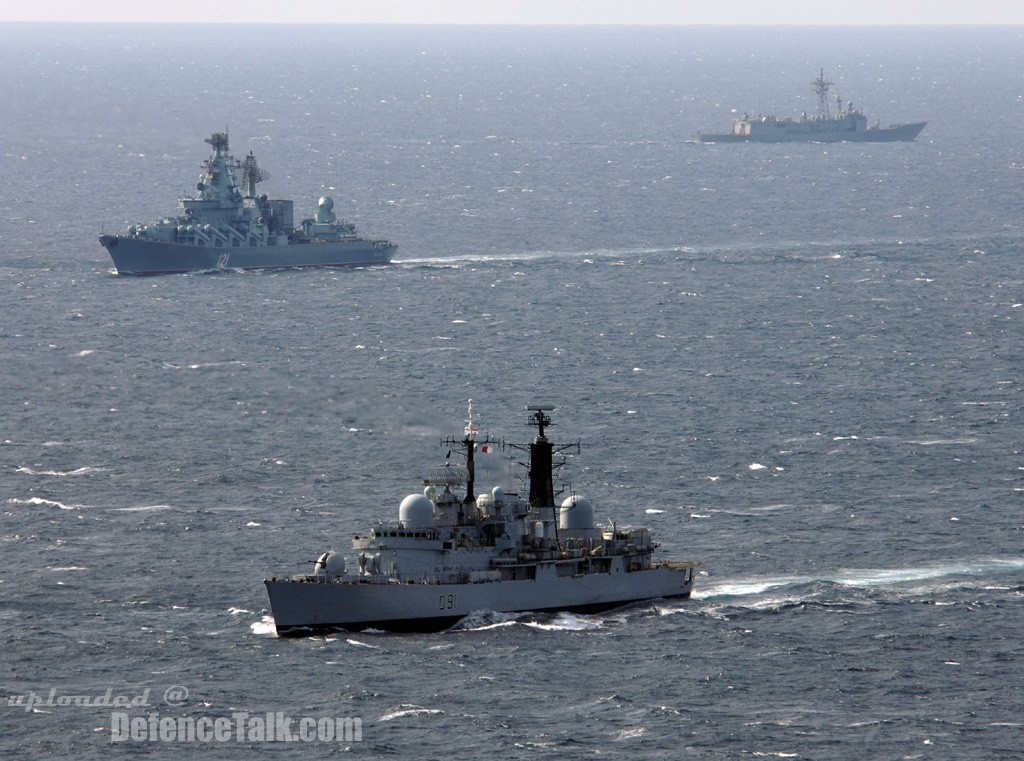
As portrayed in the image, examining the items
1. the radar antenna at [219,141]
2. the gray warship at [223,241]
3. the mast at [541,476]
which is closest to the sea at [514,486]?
the mast at [541,476]

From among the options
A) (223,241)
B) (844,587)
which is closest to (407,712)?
(844,587)

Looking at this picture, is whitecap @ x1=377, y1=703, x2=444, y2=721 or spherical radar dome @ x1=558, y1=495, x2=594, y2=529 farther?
spherical radar dome @ x1=558, y1=495, x2=594, y2=529

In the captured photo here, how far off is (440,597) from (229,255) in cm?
11385

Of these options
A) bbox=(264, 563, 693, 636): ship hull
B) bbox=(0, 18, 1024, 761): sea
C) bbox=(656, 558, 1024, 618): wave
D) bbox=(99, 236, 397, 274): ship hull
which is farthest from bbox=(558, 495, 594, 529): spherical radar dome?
bbox=(99, 236, 397, 274): ship hull

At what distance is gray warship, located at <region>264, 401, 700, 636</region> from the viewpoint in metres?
84.0

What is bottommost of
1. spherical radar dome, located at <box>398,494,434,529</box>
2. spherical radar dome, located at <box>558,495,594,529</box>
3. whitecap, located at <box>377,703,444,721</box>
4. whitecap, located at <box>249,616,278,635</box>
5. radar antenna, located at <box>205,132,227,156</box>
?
whitecap, located at <box>377,703,444,721</box>

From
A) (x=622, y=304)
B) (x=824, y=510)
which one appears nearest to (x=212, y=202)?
(x=622, y=304)

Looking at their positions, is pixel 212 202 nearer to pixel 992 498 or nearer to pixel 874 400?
pixel 874 400

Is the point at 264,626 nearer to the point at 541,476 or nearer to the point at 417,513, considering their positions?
the point at 417,513

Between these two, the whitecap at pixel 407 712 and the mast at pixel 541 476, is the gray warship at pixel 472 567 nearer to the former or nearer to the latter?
the mast at pixel 541 476

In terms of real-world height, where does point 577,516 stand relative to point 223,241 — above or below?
below

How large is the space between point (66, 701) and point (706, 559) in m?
31.6

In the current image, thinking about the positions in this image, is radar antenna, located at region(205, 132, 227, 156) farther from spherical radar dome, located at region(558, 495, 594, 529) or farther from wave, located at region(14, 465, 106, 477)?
spherical radar dome, located at region(558, 495, 594, 529)

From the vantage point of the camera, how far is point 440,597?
85.1 m
